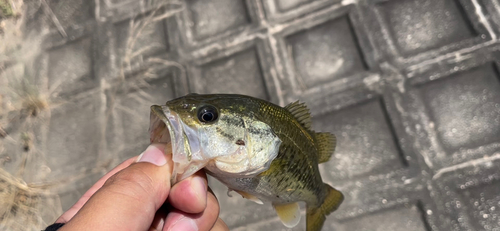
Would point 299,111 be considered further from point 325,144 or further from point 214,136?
→ point 214,136

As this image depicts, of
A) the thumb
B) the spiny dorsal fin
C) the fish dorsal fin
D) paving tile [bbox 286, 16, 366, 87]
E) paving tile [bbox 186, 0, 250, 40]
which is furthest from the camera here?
paving tile [bbox 186, 0, 250, 40]

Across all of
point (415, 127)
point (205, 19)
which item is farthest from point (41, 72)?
point (415, 127)

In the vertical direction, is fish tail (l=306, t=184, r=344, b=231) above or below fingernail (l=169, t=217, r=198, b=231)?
below

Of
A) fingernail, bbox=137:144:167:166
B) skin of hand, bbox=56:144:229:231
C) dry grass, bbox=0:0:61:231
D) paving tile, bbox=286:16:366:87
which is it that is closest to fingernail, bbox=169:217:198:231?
skin of hand, bbox=56:144:229:231

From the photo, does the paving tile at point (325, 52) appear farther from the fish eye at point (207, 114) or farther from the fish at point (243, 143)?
the fish eye at point (207, 114)

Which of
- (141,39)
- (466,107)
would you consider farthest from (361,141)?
(141,39)

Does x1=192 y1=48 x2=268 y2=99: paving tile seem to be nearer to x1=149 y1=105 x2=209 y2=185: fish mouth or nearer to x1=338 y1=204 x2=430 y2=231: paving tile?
x1=338 y1=204 x2=430 y2=231: paving tile
